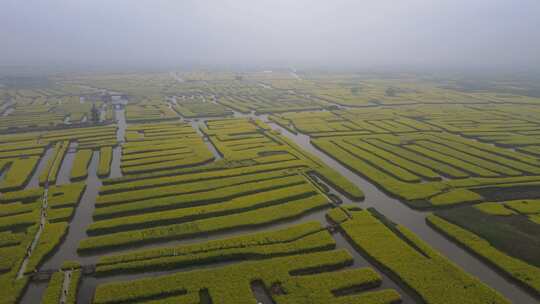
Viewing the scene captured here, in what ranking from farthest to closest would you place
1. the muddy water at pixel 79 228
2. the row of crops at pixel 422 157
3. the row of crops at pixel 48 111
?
the row of crops at pixel 48 111
the row of crops at pixel 422 157
the muddy water at pixel 79 228

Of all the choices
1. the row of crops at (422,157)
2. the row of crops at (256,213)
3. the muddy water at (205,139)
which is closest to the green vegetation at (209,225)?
the row of crops at (256,213)

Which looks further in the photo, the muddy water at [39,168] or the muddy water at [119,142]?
the muddy water at [119,142]

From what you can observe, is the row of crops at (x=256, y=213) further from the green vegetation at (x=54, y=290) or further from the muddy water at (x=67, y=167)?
the muddy water at (x=67, y=167)

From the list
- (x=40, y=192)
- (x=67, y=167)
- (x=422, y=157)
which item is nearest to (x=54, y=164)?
(x=67, y=167)

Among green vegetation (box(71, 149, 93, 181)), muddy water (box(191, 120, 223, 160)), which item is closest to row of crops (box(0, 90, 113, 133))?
muddy water (box(191, 120, 223, 160))

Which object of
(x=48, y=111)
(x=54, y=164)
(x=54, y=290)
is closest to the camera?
(x=54, y=290)

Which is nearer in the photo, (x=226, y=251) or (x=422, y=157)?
(x=226, y=251)

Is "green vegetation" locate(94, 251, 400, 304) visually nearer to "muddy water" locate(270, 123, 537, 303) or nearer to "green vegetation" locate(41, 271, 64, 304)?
"green vegetation" locate(41, 271, 64, 304)

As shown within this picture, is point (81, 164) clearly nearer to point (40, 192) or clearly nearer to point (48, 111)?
point (40, 192)

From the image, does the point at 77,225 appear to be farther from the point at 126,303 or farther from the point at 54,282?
the point at 126,303

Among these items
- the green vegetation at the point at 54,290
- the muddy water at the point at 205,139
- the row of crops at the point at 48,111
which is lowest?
the green vegetation at the point at 54,290
